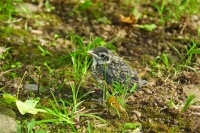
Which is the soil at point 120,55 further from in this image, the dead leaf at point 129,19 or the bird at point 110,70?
the bird at point 110,70

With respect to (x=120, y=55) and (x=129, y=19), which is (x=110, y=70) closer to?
(x=120, y=55)

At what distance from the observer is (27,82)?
22.2ft

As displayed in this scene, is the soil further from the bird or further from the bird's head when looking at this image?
the bird's head

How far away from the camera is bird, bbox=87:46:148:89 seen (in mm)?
6508

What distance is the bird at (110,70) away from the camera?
6.51 meters

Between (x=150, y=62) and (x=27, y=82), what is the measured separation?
2.36 metres

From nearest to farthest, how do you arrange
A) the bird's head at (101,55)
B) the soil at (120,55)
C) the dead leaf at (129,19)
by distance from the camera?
the soil at (120,55), the bird's head at (101,55), the dead leaf at (129,19)

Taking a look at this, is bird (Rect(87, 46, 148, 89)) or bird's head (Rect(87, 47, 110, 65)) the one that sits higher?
bird's head (Rect(87, 47, 110, 65))

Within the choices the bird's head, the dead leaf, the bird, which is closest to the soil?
the dead leaf

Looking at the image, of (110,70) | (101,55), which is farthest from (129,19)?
(110,70)

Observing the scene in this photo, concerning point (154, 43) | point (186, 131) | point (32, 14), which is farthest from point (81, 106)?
point (32, 14)

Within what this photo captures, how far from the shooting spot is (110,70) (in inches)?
260

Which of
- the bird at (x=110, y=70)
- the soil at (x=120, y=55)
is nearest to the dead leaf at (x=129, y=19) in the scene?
the soil at (x=120, y=55)

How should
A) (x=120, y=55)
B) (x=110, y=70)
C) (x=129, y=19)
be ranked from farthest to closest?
(x=129, y=19), (x=120, y=55), (x=110, y=70)
